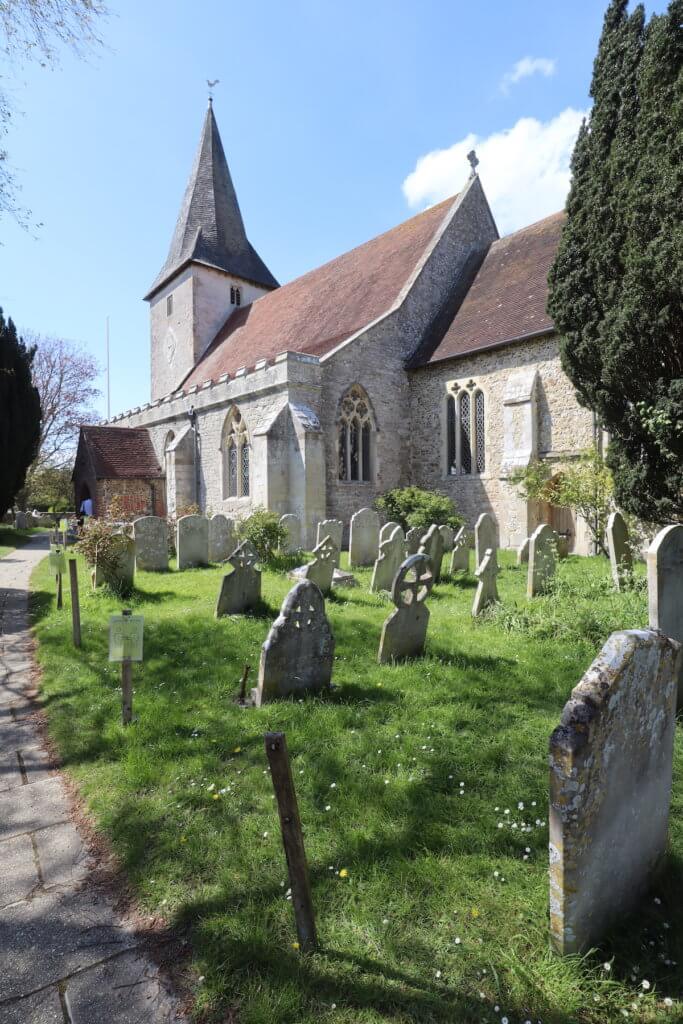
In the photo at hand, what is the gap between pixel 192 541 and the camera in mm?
10438

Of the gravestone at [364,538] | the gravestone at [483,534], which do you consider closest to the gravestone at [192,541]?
the gravestone at [364,538]

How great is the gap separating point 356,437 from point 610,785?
46.1 ft

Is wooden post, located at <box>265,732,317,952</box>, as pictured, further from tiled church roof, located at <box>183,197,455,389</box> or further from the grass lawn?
tiled church roof, located at <box>183,197,455,389</box>

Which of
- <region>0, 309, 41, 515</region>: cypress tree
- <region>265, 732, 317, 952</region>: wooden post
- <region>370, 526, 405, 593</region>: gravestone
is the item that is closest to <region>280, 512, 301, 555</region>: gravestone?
<region>370, 526, 405, 593</region>: gravestone

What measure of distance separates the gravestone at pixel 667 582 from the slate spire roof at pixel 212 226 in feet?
81.1

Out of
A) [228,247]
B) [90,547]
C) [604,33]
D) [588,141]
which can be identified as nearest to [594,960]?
[90,547]

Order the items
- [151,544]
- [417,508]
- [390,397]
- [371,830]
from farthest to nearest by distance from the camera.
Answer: [390,397], [417,508], [151,544], [371,830]

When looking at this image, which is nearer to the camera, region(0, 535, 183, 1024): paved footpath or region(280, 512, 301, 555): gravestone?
region(0, 535, 183, 1024): paved footpath

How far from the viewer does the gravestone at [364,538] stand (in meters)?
10.5

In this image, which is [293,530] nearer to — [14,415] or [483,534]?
[483,534]

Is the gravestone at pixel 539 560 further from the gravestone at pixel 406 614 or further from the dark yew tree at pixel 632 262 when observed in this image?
the gravestone at pixel 406 614

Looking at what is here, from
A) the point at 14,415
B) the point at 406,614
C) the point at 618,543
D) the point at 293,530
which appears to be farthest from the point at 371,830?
the point at 14,415

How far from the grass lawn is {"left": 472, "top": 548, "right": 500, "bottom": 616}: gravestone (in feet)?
3.54

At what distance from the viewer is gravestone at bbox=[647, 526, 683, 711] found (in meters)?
3.48
